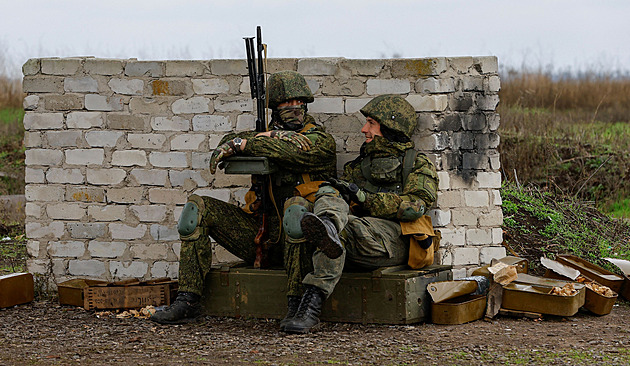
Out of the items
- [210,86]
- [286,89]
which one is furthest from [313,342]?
[210,86]

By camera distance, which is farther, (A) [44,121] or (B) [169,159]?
(A) [44,121]

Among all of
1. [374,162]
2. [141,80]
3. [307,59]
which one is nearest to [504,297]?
[374,162]

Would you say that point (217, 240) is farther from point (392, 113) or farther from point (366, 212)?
point (392, 113)

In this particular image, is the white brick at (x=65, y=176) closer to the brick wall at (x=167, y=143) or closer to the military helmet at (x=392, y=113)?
the brick wall at (x=167, y=143)

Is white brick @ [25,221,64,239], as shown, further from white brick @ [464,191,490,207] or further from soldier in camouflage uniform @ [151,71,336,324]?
white brick @ [464,191,490,207]

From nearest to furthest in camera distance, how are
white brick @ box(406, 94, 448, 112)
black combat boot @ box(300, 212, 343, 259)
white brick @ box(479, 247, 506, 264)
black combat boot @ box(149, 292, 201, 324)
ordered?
black combat boot @ box(300, 212, 343, 259), black combat boot @ box(149, 292, 201, 324), white brick @ box(406, 94, 448, 112), white brick @ box(479, 247, 506, 264)

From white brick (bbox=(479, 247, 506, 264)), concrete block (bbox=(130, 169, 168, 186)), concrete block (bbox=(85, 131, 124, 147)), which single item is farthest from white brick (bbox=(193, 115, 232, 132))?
white brick (bbox=(479, 247, 506, 264))

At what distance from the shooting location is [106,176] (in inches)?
282

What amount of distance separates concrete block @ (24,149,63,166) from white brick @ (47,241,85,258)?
2.33 feet

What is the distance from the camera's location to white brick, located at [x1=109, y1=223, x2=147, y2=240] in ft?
23.3

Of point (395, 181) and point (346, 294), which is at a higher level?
point (395, 181)

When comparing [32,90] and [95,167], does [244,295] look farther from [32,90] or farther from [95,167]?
[32,90]

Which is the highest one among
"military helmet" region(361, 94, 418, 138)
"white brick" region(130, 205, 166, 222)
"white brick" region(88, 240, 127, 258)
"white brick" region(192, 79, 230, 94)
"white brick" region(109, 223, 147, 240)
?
"white brick" region(192, 79, 230, 94)

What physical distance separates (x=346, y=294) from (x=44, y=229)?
2985mm
